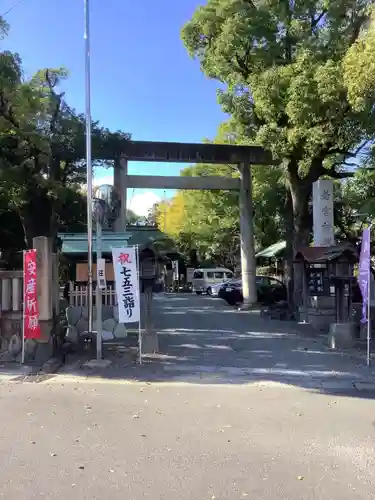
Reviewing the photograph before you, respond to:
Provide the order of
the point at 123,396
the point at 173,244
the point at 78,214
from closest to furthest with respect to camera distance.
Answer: the point at 123,396
the point at 78,214
the point at 173,244

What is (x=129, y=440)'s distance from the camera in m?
5.48

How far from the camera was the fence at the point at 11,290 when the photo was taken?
1086 centimetres

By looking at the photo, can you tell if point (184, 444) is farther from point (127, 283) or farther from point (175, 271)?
point (175, 271)

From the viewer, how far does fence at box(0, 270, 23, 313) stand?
10.9 m

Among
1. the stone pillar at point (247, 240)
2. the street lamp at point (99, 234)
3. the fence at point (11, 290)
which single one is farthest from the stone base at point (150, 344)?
the stone pillar at point (247, 240)

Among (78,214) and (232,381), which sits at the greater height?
(78,214)

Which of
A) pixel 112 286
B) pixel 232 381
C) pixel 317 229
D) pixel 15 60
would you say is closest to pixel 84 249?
pixel 112 286

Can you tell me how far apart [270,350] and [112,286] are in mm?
4694

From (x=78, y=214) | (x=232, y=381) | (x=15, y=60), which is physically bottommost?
(x=232, y=381)

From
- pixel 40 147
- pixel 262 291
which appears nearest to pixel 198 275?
pixel 262 291

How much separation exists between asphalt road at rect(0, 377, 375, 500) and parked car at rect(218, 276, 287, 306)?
1573 cm

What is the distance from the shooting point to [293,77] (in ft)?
51.2

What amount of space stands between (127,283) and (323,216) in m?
8.01

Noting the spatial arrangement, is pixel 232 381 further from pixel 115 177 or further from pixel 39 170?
pixel 115 177
